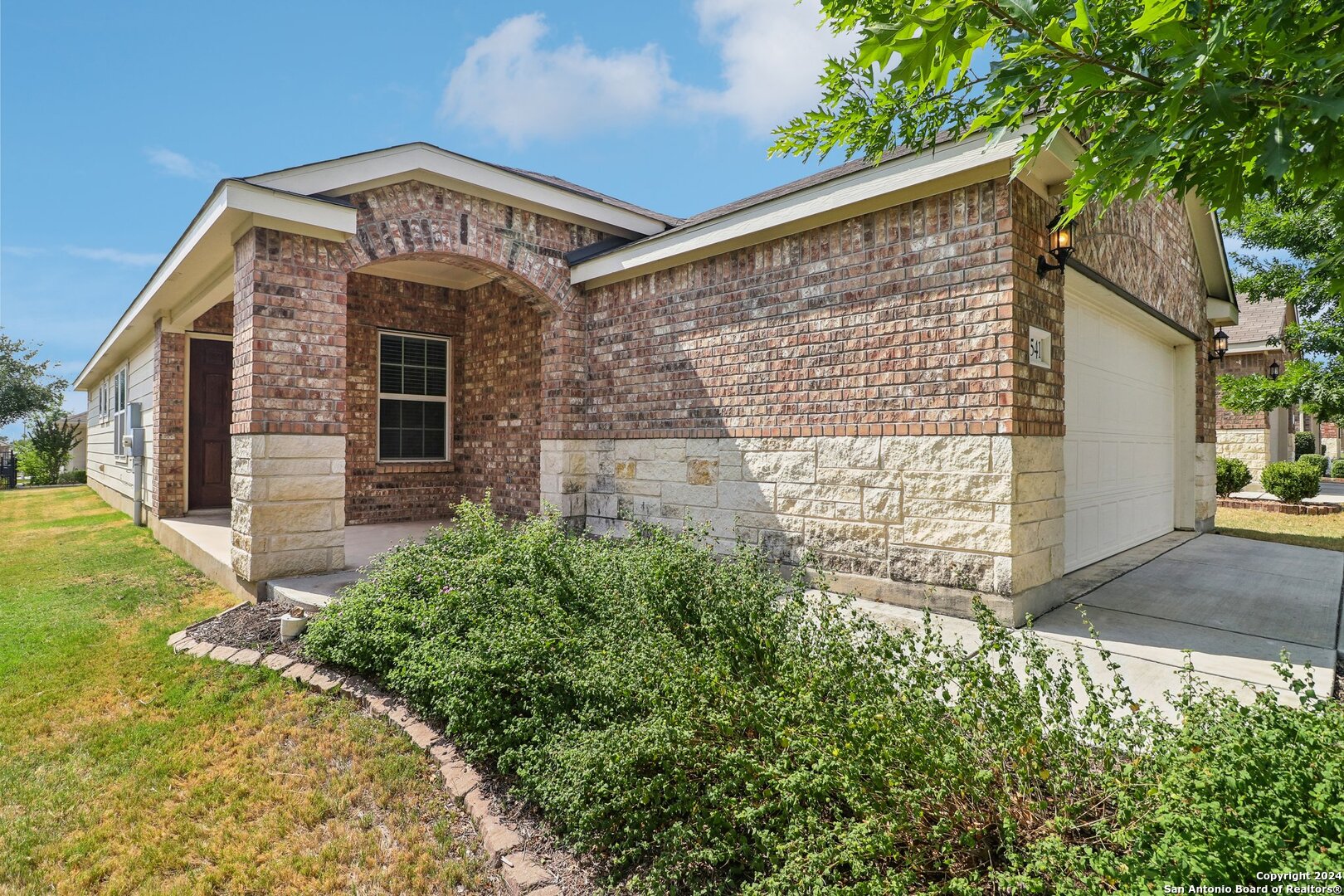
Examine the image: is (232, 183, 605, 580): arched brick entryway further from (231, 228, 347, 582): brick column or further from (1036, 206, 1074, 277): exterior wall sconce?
(1036, 206, 1074, 277): exterior wall sconce

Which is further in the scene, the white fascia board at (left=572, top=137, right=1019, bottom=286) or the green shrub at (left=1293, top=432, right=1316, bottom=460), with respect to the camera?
the green shrub at (left=1293, top=432, right=1316, bottom=460)

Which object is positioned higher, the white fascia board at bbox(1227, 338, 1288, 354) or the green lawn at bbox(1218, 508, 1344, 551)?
the white fascia board at bbox(1227, 338, 1288, 354)

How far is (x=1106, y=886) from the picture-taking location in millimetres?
1591

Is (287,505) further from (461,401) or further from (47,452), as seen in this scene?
(47,452)

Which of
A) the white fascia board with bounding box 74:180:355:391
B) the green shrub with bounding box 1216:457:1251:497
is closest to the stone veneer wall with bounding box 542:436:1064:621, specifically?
the white fascia board with bounding box 74:180:355:391

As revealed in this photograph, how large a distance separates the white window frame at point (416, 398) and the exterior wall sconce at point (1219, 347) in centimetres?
1131

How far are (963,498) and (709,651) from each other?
2.53 metres

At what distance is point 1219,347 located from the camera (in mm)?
8750

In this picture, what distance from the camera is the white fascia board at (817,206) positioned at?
4246 millimetres

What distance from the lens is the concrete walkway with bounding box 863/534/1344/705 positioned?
137 inches

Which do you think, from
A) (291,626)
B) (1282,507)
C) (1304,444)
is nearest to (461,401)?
(291,626)

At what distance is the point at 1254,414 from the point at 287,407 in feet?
67.5

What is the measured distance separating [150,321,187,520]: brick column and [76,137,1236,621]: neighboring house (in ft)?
0.19

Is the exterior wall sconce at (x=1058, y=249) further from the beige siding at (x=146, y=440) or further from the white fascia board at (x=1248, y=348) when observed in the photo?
the white fascia board at (x=1248, y=348)
